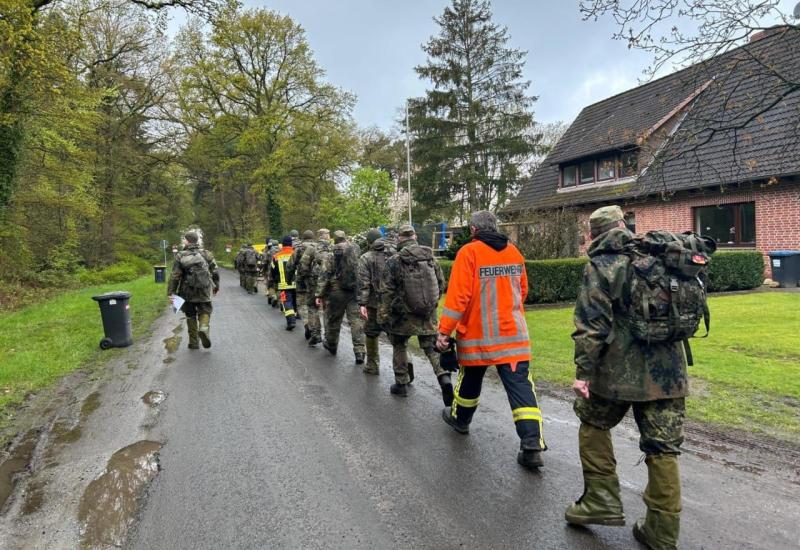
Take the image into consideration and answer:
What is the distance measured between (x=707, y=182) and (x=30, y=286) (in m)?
24.4

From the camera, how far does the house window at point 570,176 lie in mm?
23641

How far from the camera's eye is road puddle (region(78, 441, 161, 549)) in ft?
10.5

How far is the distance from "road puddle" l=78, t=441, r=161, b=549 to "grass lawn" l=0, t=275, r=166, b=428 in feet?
7.11

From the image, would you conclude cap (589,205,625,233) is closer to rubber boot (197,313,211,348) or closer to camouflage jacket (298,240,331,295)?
camouflage jacket (298,240,331,295)

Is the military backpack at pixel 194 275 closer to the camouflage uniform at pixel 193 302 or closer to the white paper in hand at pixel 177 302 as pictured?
the camouflage uniform at pixel 193 302

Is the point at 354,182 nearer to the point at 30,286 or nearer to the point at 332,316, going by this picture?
the point at 30,286

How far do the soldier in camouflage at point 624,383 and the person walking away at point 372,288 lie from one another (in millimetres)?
3870

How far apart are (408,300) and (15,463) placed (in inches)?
153

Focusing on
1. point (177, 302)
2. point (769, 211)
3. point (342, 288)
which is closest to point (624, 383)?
point (342, 288)

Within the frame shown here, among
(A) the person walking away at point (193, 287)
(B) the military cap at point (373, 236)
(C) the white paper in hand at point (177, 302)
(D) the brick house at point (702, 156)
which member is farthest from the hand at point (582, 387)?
(C) the white paper in hand at point (177, 302)

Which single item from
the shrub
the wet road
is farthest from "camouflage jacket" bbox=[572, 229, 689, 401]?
the shrub

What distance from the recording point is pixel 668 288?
2.86 m

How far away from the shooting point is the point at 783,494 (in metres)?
3.51

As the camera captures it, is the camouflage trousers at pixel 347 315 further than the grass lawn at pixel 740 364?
Yes
